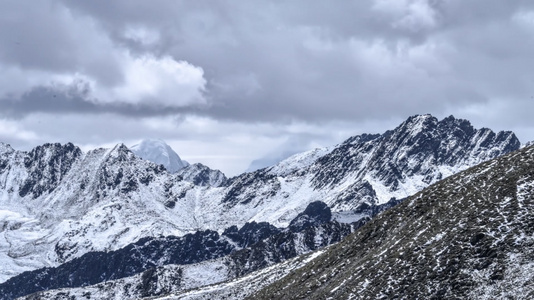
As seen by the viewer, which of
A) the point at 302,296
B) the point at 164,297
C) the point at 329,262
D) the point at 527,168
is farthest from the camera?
the point at 164,297

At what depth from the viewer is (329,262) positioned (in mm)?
113312

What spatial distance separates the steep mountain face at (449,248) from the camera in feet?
272

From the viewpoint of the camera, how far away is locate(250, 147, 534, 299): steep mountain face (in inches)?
3262

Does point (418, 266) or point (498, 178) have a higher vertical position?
point (498, 178)

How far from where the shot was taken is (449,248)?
294ft

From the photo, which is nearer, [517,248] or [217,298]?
[517,248]

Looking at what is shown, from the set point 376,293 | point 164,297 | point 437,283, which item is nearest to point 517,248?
point 437,283

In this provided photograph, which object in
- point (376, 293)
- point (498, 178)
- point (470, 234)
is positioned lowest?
point (376, 293)

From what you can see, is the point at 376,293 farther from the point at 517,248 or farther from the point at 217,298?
the point at 217,298

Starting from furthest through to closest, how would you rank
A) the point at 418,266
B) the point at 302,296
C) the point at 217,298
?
the point at 217,298, the point at 302,296, the point at 418,266

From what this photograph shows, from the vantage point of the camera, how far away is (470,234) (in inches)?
3548

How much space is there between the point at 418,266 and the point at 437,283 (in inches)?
187

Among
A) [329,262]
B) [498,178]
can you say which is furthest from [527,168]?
[329,262]

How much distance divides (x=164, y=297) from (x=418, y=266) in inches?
4261
